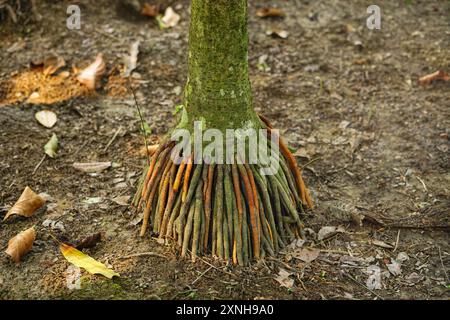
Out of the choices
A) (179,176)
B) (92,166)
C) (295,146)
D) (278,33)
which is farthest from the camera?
(278,33)

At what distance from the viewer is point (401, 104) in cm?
516

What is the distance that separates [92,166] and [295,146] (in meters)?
1.54

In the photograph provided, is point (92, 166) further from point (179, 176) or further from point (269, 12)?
point (269, 12)

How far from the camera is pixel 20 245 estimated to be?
3.50m

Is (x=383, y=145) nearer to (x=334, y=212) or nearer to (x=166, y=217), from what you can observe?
(x=334, y=212)

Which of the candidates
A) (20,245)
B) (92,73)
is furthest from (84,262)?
(92,73)

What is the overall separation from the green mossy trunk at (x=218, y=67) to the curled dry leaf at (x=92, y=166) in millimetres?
960

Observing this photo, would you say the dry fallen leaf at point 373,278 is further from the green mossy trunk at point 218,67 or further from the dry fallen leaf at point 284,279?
the green mossy trunk at point 218,67

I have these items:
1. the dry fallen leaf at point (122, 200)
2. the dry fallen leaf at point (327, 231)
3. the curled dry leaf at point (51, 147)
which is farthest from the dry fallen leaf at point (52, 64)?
the dry fallen leaf at point (327, 231)

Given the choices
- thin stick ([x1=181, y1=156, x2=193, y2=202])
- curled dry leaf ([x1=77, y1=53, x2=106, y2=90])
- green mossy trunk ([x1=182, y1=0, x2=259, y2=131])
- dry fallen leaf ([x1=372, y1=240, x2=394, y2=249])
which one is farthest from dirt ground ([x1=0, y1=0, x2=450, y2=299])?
green mossy trunk ([x1=182, y1=0, x2=259, y2=131])

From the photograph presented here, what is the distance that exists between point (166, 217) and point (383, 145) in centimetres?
196

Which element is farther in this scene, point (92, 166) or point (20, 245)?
point (92, 166)
